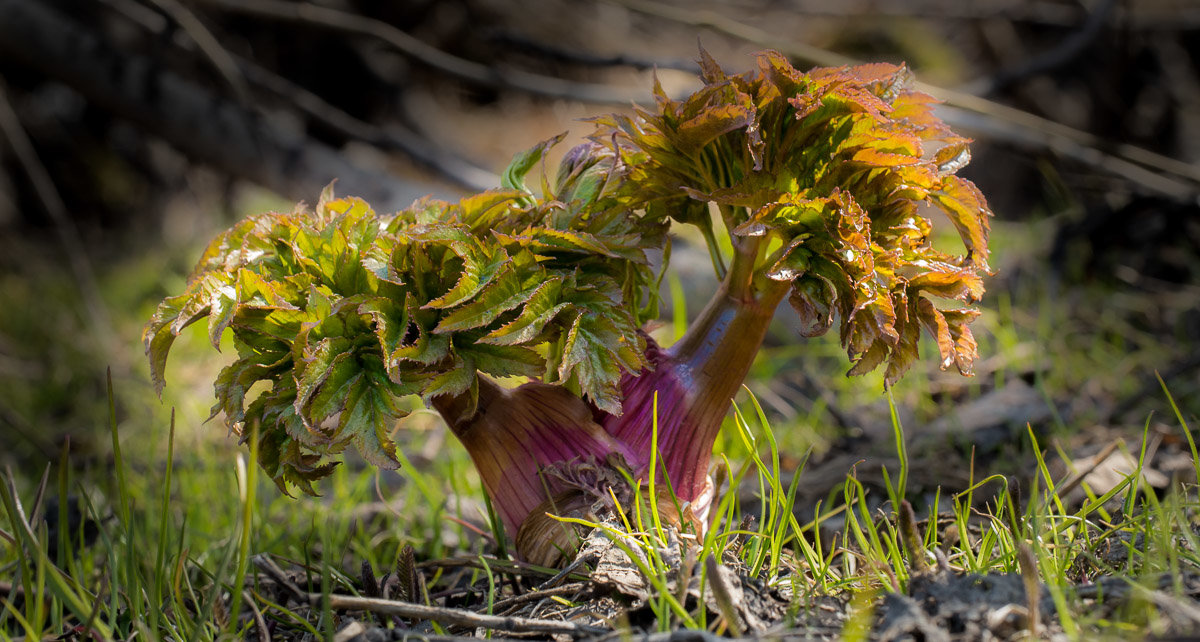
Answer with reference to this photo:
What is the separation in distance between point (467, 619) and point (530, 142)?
5.69 m

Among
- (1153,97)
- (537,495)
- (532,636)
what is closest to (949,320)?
(537,495)

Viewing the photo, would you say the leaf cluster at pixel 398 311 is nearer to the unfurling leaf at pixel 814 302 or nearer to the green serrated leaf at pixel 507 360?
the green serrated leaf at pixel 507 360

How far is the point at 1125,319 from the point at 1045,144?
94cm

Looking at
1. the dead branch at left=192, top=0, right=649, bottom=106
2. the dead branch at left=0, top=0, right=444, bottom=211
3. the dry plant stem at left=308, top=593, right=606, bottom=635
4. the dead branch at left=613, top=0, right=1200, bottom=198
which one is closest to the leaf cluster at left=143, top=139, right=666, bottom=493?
the dry plant stem at left=308, top=593, right=606, bottom=635

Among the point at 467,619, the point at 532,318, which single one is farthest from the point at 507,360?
the point at 467,619

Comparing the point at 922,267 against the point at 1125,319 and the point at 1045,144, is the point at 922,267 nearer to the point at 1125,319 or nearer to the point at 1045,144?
the point at 1125,319

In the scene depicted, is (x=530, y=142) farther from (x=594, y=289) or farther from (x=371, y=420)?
(x=371, y=420)

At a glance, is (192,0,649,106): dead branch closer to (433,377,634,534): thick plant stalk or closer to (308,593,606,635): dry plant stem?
(433,377,634,534): thick plant stalk

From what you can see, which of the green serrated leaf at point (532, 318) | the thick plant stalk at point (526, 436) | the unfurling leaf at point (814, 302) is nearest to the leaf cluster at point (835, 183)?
the unfurling leaf at point (814, 302)

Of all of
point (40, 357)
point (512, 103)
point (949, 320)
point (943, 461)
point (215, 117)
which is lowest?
point (943, 461)

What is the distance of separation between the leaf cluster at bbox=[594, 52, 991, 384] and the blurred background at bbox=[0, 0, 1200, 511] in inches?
11.8

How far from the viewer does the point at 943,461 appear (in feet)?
7.66

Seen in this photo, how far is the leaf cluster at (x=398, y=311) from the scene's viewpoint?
1.43 meters

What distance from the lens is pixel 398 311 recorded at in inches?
58.8
